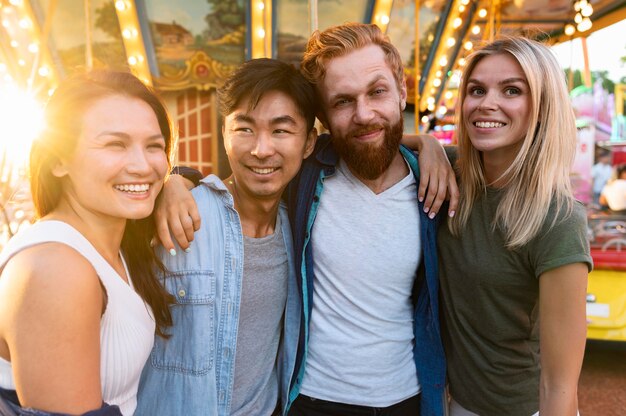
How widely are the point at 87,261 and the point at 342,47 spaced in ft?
4.46

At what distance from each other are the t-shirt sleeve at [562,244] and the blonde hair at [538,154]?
0.03 metres

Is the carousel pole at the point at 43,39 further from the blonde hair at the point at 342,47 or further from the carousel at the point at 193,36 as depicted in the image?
the blonde hair at the point at 342,47

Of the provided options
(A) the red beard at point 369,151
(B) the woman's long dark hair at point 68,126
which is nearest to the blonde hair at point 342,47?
(A) the red beard at point 369,151

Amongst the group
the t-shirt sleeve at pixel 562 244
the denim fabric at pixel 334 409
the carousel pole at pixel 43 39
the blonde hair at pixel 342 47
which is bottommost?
the denim fabric at pixel 334 409

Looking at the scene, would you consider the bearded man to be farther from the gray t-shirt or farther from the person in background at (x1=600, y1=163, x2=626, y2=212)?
the person in background at (x1=600, y1=163, x2=626, y2=212)

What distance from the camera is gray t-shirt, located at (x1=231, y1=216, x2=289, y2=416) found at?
176cm

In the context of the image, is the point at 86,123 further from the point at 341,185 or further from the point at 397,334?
the point at 397,334

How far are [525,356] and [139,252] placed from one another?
1.39 m

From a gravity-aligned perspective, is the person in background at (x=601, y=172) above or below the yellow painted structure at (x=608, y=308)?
above

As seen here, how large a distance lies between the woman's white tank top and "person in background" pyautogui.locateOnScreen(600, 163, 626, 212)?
14.4 feet

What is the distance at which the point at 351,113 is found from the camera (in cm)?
197

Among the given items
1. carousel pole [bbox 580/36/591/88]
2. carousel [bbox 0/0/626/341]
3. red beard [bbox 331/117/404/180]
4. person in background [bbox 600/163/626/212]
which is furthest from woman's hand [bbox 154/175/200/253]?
carousel pole [bbox 580/36/591/88]

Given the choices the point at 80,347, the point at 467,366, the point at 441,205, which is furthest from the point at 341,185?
the point at 80,347

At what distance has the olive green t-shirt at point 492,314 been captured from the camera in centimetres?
160
